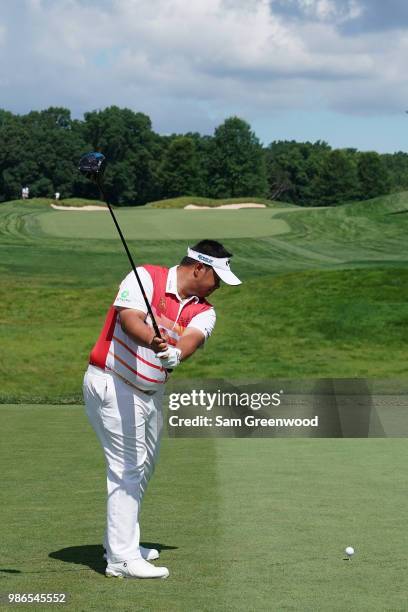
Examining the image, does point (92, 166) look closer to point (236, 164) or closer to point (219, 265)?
point (219, 265)

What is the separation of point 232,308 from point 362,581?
965 inches

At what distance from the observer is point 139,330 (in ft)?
22.6

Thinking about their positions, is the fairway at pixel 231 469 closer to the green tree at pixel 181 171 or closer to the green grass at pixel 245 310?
the green grass at pixel 245 310

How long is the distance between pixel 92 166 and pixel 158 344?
124 centimetres

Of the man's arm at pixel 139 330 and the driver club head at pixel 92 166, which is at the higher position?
the driver club head at pixel 92 166

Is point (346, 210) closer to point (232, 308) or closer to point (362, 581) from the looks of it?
point (232, 308)

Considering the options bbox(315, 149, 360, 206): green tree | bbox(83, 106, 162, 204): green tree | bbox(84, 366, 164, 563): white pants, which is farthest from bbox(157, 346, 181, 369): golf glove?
bbox(315, 149, 360, 206): green tree

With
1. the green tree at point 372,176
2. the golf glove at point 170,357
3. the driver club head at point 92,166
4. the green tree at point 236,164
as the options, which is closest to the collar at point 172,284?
the golf glove at point 170,357

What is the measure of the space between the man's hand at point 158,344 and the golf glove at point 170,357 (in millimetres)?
26

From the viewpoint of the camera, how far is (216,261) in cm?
715

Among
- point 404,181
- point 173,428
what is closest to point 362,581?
point 173,428

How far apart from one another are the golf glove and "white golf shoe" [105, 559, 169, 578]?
1224mm

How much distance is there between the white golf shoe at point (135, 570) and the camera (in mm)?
6918

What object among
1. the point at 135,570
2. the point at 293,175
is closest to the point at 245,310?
the point at 135,570
